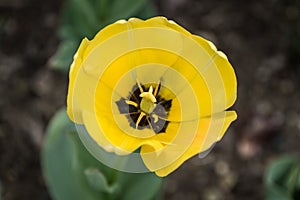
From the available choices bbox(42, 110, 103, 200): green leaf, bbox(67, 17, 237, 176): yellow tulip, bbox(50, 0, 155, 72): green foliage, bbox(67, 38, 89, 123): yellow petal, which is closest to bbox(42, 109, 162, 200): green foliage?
bbox(42, 110, 103, 200): green leaf

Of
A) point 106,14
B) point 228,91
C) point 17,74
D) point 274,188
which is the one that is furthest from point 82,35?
point 228,91

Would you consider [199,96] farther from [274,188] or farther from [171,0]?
[171,0]

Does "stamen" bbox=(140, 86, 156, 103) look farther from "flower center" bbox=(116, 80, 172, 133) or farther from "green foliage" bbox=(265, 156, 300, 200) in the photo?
"green foliage" bbox=(265, 156, 300, 200)

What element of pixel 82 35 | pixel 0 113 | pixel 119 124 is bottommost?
pixel 0 113

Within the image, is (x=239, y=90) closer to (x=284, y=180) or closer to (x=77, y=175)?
(x=284, y=180)

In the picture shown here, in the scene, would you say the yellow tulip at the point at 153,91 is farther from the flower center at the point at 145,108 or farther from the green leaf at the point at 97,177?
the green leaf at the point at 97,177
